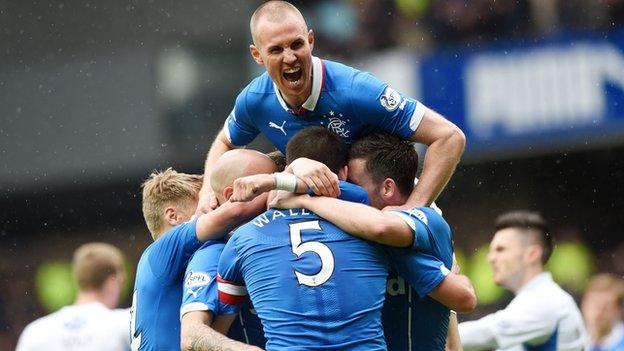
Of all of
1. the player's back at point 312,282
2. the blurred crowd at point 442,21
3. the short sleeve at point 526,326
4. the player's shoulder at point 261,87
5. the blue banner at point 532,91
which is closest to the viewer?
the player's back at point 312,282

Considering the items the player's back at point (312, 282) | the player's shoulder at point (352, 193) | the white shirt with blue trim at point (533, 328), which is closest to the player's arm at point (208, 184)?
the player's back at point (312, 282)

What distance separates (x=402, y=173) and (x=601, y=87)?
26.3ft

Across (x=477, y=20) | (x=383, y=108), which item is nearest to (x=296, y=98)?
(x=383, y=108)

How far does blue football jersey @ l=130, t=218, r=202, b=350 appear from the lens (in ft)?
16.9

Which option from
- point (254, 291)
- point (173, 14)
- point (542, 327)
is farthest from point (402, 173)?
point (173, 14)

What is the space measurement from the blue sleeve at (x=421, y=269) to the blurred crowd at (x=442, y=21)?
326 inches

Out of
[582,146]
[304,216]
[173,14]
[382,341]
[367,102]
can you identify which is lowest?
[382,341]

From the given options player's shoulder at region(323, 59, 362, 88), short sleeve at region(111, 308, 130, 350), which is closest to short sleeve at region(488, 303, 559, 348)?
short sleeve at region(111, 308, 130, 350)

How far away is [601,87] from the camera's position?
41.5 ft

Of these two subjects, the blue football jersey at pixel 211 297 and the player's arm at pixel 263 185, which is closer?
the player's arm at pixel 263 185

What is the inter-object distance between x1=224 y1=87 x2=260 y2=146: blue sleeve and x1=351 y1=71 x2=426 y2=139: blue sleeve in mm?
505

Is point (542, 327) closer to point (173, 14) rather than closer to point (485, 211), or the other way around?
point (485, 211)

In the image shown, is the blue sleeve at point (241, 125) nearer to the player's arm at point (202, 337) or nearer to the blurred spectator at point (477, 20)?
the player's arm at point (202, 337)

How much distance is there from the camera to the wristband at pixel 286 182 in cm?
467
